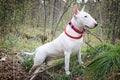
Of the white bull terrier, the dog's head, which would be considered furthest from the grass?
the dog's head

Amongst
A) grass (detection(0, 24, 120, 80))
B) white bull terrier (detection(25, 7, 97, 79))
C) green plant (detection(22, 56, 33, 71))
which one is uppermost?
white bull terrier (detection(25, 7, 97, 79))

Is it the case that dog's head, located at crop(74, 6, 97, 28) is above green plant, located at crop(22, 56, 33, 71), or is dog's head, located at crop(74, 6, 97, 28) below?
above

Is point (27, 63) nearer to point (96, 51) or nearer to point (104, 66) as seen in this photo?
point (96, 51)

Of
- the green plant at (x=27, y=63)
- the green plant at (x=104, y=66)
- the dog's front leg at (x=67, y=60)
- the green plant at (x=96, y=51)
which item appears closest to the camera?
the green plant at (x=104, y=66)

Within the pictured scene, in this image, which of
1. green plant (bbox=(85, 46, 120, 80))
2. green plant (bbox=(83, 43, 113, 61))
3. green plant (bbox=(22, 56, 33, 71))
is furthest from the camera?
green plant (bbox=(22, 56, 33, 71))

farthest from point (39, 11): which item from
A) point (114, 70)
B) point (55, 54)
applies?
point (114, 70)

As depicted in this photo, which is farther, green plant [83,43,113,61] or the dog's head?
green plant [83,43,113,61]

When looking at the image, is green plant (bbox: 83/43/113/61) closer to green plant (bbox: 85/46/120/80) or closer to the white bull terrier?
the white bull terrier

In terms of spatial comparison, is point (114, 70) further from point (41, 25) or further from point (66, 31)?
point (41, 25)

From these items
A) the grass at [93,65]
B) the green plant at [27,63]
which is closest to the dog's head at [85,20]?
the grass at [93,65]

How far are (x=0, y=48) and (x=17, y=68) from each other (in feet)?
6.01

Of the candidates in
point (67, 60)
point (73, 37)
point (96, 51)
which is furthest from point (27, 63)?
point (73, 37)

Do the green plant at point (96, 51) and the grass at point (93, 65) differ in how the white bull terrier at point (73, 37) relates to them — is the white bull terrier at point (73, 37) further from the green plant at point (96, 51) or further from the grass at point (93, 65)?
the green plant at point (96, 51)

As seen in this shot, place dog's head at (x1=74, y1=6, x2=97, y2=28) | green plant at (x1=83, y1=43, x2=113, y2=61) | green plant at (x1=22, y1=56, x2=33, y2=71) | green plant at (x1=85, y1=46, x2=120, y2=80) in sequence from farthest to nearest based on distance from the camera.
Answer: green plant at (x1=22, y1=56, x2=33, y2=71), green plant at (x1=83, y1=43, x2=113, y2=61), dog's head at (x1=74, y1=6, x2=97, y2=28), green plant at (x1=85, y1=46, x2=120, y2=80)
